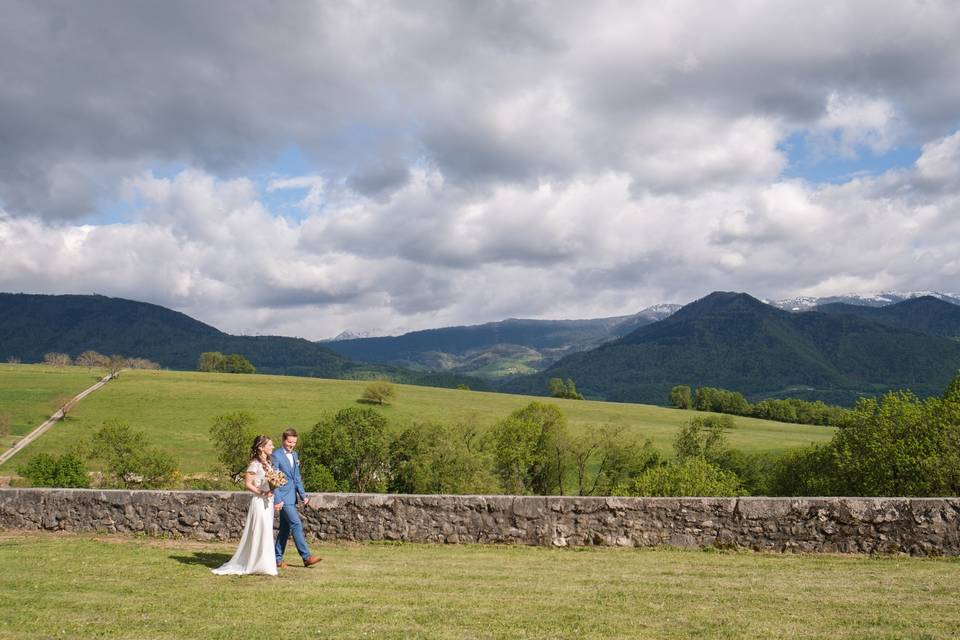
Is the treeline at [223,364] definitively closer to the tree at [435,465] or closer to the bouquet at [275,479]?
the tree at [435,465]

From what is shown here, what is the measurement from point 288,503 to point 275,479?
24.4 inches

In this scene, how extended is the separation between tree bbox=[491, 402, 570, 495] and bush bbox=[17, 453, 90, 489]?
1238 inches

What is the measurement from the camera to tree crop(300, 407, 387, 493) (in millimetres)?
49375

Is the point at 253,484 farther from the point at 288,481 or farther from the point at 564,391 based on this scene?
the point at 564,391

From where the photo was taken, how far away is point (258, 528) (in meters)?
9.38

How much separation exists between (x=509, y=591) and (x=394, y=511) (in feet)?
16.1

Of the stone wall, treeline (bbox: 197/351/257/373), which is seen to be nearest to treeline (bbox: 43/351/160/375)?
treeline (bbox: 197/351/257/373)

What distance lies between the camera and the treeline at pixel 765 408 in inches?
4469

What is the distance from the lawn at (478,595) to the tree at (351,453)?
38729 millimetres

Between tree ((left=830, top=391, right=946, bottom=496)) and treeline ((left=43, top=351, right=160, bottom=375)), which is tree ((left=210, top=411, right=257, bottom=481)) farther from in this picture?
treeline ((left=43, top=351, right=160, bottom=375))

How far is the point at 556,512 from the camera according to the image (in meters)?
12.3

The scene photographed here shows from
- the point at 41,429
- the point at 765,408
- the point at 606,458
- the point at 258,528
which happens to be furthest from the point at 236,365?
the point at 258,528

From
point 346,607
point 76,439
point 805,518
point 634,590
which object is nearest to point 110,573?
point 346,607

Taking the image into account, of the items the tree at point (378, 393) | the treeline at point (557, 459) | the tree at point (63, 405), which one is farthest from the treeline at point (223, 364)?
the treeline at point (557, 459)
